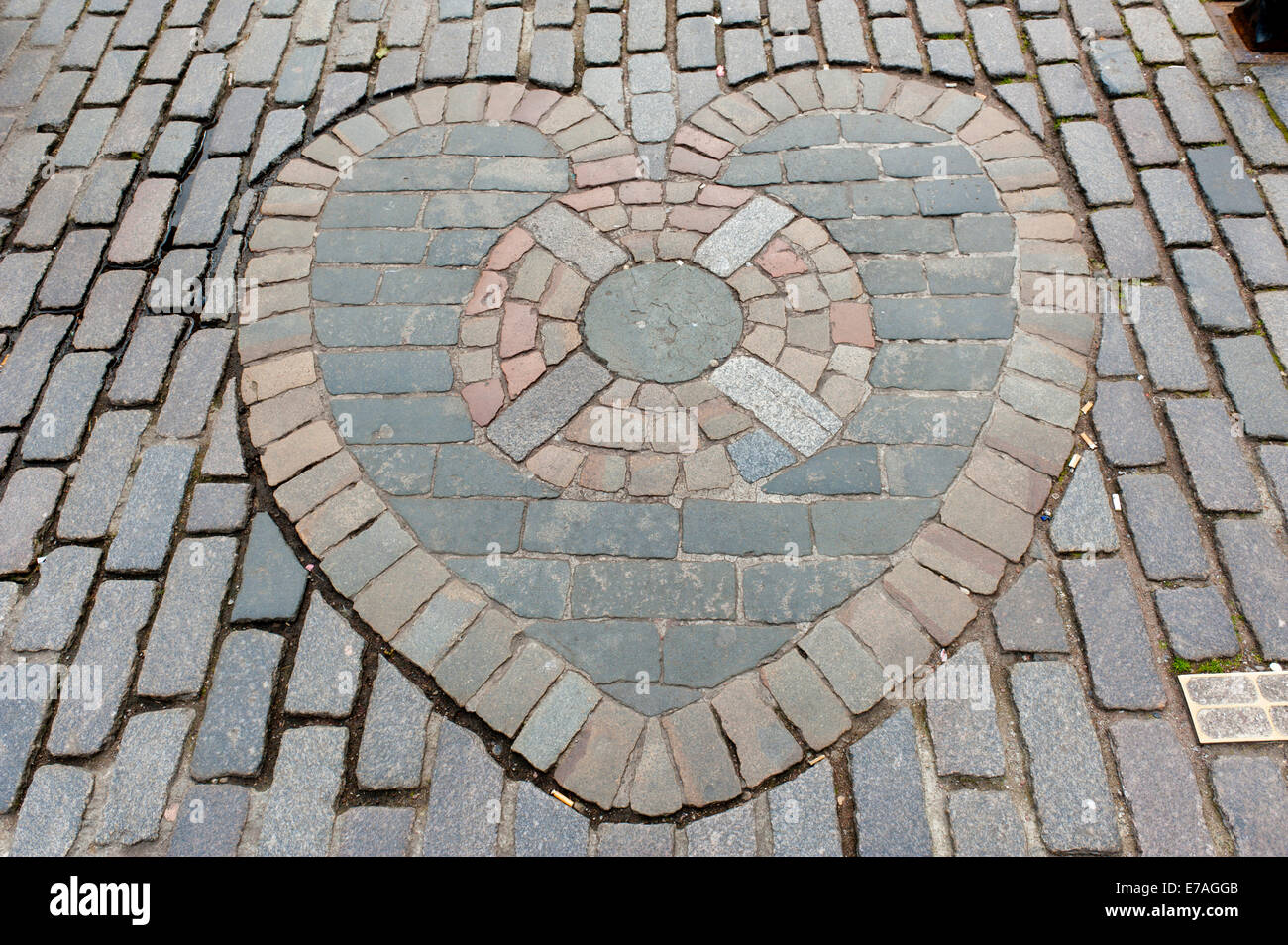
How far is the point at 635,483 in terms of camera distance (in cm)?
320

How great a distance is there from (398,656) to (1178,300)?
11.2ft

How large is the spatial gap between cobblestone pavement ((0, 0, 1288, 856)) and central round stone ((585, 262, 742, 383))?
16 mm

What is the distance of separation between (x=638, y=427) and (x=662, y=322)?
1.72ft

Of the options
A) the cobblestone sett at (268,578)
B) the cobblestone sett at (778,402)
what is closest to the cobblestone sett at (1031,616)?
the cobblestone sett at (778,402)

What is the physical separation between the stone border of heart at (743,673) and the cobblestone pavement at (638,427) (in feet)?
0.05

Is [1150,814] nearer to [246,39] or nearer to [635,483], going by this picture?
[635,483]

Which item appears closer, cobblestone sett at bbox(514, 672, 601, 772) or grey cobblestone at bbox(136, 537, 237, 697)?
cobblestone sett at bbox(514, 672, 601, 772)

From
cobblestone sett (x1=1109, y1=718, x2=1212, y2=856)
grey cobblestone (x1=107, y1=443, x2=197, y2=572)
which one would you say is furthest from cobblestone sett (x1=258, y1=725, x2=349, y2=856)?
cobblestone sett (x1=1109, y1=718, x2=1212, y2=856)

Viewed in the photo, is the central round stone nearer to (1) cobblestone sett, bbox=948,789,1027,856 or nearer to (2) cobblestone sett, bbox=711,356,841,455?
(2) cobblestone sett, bbox=711,356,841,455

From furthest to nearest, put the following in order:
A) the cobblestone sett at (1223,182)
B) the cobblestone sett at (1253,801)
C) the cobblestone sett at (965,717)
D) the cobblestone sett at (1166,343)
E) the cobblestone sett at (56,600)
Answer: the cobblestone sett at (1223,182) → the cobblestone sett at (1166,343) → the cobblestone sett at (56,600) → the cobblestone sett at (965,717) → the cobblestone sett at (1253,801)

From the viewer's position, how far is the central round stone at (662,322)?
348 centimetres

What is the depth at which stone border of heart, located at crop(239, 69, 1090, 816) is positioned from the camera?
271cm

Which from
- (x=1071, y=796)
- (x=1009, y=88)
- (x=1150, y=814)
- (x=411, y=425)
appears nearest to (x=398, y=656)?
(x=411, y=425)

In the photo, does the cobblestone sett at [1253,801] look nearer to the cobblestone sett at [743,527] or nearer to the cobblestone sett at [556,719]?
the cobblestone sett at [743,527]
